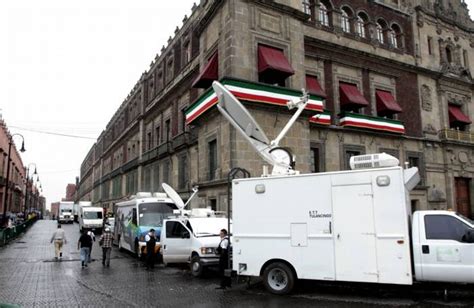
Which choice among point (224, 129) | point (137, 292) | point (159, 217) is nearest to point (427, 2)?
point (224, 129)

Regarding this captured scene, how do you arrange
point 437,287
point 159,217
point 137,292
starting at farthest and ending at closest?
point 159,217 < point 137,292 < point 437,287

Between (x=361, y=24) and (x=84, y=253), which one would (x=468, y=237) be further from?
(x=361, y=24)

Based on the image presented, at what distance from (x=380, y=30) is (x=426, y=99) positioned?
617cm

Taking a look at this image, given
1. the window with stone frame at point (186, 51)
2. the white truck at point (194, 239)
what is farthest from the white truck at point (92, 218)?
the white truck at point (194, 239)

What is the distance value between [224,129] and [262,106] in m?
2.17

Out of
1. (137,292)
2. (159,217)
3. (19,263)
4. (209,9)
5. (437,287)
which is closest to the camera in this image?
(437,287)

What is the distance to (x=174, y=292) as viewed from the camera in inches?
416

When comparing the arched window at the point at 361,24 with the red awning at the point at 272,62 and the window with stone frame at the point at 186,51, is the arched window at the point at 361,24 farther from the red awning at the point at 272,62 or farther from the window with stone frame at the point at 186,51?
the window with stone frame at the point at 186,51

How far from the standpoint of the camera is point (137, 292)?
10625mm

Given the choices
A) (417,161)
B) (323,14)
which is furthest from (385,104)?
(323,14)

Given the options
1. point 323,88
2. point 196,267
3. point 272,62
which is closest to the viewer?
point 196,267

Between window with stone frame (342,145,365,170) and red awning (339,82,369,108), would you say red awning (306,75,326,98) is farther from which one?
window with stone frame (342,145,365,170)

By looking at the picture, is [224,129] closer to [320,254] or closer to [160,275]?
[160,275]

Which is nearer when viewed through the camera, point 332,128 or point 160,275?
point 160,275
